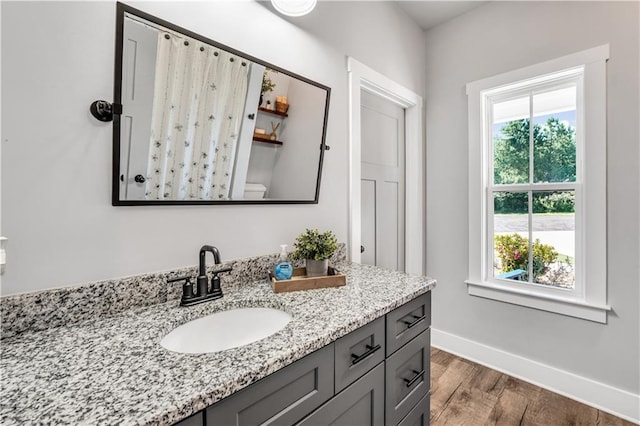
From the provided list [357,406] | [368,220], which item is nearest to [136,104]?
[357,406]

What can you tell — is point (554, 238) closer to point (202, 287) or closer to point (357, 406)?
point (357, 406)

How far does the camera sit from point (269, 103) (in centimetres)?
135

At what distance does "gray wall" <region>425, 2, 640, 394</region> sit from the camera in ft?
5.37

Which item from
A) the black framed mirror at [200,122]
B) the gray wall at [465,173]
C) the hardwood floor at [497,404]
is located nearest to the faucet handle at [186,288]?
the black framed mirror at [200,122]

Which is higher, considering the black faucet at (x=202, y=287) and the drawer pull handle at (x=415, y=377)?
the black faucet at (x=202, y=287)

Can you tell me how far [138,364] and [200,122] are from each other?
2.76 ft

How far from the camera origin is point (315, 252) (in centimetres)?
133

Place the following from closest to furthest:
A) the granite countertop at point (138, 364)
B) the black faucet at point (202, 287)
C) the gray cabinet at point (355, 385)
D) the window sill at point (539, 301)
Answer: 1. the granite countertop at point (138, 364)
2. the gray cabinet at point (355, 385)
3. the black faucet at point (202, 287)
4. the window sill at point (539, 301)

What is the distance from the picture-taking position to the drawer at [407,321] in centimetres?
108

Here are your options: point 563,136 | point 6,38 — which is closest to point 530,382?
point 563,136

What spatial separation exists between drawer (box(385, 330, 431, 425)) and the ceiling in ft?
7.44

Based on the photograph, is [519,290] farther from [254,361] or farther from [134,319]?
[134,319]

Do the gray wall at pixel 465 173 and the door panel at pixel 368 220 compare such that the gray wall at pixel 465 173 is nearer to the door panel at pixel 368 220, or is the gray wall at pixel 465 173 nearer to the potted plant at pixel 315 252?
the door panel at pixel 368 220

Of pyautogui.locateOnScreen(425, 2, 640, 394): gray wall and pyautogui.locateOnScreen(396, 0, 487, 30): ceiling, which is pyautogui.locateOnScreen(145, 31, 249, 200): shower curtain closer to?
pyautogui.locateOnScreen(396, 0, 487, 30): ceiling
